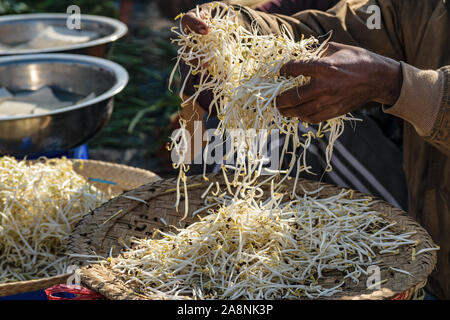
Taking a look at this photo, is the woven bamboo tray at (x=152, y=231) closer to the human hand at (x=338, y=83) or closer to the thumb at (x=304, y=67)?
the human hand at (x=338, y=83)

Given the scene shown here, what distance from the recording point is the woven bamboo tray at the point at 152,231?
6.37 ft

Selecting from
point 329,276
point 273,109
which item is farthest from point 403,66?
point 329,276

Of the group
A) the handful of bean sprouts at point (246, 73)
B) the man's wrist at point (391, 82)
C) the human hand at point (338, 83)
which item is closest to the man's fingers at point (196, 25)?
the handful of bean sprouts at point (246, 73)

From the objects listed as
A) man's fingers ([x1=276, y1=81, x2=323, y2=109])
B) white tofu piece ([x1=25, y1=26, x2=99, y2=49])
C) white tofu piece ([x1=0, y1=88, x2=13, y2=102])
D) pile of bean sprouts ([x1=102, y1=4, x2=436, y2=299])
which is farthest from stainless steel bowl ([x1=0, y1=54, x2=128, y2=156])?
man's fingers ([x1=276, y1=81, x2=323, y2=109])

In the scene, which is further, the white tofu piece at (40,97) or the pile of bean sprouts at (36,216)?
the white tofu piece at (40,97)

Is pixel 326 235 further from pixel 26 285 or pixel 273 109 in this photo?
pixel 26 285

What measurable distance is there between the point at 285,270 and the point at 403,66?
0.89 meters

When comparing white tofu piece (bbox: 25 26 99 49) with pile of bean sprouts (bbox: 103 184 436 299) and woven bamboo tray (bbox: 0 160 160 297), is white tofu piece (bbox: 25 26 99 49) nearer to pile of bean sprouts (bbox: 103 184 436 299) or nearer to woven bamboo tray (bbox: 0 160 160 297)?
woven bamboo tray (bbox: 0 160 160 297)

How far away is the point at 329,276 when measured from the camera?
2182 mm

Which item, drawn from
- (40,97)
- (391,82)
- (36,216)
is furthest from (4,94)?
(391,82)

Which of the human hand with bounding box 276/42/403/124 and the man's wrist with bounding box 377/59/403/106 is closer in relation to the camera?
the human hand with bounding box 276/42/403/124

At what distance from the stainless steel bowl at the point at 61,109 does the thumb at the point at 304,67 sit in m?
1.46

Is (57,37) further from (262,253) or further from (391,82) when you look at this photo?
(391,82)

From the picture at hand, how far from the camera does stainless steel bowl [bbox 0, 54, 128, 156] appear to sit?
2.99 metres
